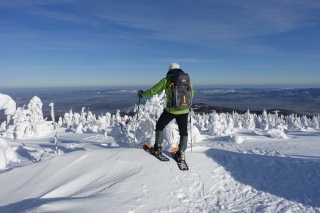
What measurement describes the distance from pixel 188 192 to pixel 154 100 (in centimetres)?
1325

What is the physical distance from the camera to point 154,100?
17.2 m

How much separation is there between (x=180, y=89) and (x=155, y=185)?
2246 mm

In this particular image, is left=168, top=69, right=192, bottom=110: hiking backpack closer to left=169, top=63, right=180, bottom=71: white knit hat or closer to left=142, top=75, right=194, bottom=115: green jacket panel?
left=142, top=75, right=194, bottom=115: green jacket panel

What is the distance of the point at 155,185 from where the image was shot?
13.9ft

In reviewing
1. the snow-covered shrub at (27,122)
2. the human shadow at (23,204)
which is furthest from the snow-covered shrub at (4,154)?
the snow-covered shrub at (27,122)

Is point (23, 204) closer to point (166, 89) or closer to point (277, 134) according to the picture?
point (166, 89)

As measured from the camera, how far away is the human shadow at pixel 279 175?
4.20 metres

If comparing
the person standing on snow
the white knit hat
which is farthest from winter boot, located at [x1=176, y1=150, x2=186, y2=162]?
the white knit hat

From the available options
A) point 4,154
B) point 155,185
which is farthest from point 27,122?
point 155,185

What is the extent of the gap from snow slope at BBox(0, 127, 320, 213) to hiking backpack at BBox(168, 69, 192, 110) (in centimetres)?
153

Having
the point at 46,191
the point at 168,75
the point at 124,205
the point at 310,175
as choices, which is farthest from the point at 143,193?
the point at 310,175

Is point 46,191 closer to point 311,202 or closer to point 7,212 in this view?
point 7,212

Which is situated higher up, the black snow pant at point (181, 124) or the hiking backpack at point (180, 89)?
the hiking backpack at point (180, 89)

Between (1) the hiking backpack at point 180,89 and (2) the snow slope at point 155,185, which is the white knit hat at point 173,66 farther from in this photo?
(2) the snow slope at point 155,185
